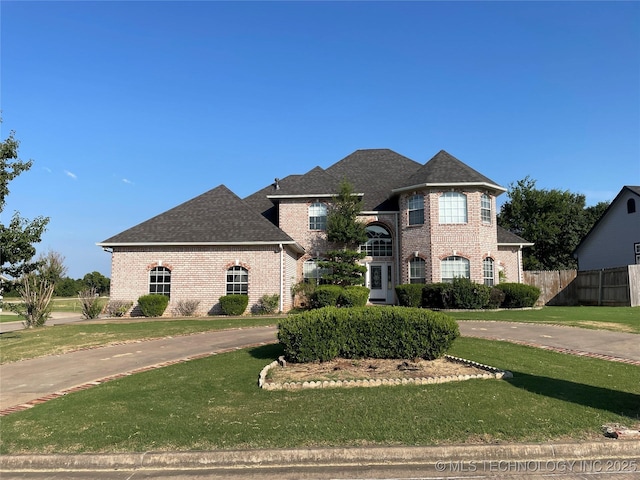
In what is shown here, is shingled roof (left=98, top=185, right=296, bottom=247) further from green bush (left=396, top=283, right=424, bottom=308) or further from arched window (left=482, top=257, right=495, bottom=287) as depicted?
arched window (left=482, top=257, right=495, bottom=287)

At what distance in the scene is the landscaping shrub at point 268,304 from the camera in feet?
72.2

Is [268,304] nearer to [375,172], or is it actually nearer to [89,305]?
[89,305]

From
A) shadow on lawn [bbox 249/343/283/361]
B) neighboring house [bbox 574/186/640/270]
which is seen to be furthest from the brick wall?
neighboring house [bbox 574/186/640/270]

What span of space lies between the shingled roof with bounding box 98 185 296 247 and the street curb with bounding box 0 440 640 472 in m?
17.3

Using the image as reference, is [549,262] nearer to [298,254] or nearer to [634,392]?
[298,254]

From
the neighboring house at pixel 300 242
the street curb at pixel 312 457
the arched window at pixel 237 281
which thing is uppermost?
the neighboring house at pixel 300 242

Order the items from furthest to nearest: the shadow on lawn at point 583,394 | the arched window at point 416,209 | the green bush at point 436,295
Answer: the arched window at point 416,209 → the green bush at point 436,295 → the shadow on lawn at point 583,394

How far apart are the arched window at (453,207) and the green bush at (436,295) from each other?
3.86 metres

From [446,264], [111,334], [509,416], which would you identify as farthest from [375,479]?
[446,264]

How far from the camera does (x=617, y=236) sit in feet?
104

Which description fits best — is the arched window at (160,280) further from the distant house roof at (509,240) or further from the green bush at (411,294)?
the distant house roof at (509,240)

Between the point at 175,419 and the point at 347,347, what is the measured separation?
394 cm

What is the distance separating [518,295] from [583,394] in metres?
16.6

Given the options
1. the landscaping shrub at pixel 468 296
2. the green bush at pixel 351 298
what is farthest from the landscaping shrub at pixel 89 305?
the landscaping shrub at pixel 468 296
